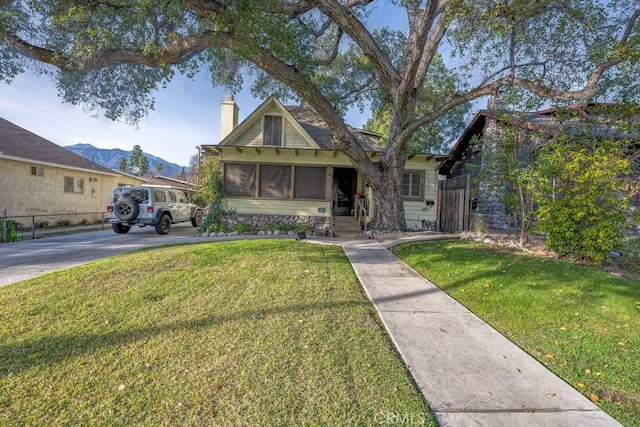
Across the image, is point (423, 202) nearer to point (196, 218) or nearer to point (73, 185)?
point (196, 218)

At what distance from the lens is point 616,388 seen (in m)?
2.47

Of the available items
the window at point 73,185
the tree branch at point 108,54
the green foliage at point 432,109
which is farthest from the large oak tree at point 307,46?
the window at point 73,185

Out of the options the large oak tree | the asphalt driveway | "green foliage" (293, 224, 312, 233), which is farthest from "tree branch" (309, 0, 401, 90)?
the asphalt driveway

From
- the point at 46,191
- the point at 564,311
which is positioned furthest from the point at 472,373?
the point at 46,191

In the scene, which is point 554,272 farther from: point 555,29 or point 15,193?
point 15,193

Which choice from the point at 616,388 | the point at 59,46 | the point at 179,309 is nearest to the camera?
the point at 616,388

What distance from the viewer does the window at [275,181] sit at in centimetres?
1254

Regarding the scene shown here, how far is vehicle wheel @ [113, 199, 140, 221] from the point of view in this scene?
36.1 feet

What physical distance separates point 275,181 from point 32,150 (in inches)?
475

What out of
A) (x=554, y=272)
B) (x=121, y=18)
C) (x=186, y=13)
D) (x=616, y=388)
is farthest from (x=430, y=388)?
(x=121, y=18)

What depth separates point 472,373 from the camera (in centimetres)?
259

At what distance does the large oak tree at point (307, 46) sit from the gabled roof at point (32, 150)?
6.53m

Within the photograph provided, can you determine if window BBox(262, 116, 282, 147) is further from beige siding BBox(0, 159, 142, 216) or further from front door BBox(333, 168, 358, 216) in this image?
beige siding BBox(0, 159, 142, 216)

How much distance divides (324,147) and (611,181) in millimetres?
8871
